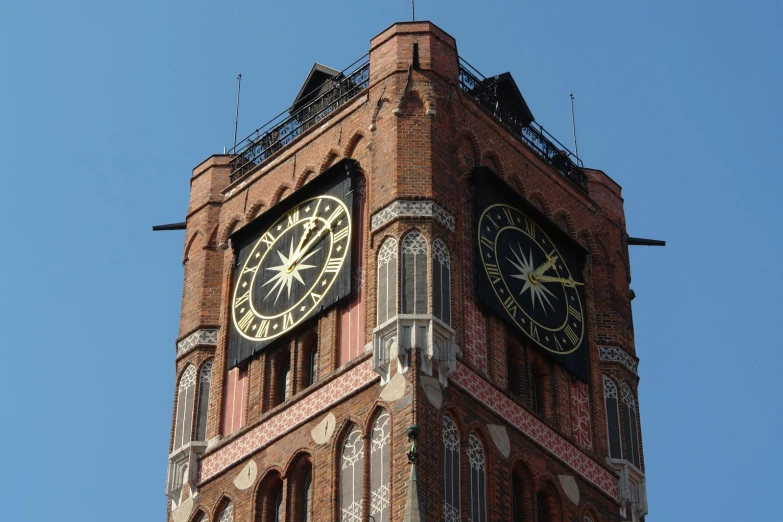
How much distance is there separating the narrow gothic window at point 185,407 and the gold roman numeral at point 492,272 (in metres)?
6.46

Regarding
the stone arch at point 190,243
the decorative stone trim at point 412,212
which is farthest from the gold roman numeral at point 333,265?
the stone arch at point 190,243

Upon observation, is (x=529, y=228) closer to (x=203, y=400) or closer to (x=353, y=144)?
(x=353, y=144)

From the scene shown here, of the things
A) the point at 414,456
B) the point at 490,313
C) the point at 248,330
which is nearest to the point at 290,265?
the point at 248,330

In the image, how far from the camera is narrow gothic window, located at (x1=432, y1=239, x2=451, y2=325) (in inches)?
1604

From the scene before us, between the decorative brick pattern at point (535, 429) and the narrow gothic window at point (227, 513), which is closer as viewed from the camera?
the decorative brick pattern at point (535, 429)

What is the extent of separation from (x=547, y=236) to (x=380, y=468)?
27.0ft

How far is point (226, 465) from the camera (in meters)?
42.3

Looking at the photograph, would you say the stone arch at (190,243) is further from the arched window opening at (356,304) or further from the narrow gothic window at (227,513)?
the narrow gothic window at (227,513)

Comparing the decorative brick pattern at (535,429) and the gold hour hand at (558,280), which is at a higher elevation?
the gold hour hand at (558,280)

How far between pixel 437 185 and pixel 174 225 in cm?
903

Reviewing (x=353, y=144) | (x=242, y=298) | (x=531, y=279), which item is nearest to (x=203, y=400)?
(x=242, y=298)

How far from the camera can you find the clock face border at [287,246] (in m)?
42.6

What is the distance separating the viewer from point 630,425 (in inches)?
1762

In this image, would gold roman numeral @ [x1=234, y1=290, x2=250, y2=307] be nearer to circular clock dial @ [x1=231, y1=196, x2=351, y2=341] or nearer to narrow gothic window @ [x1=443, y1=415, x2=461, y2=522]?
circular clock dial @ [x1=231, y1=196, x2=351, y2=341]
